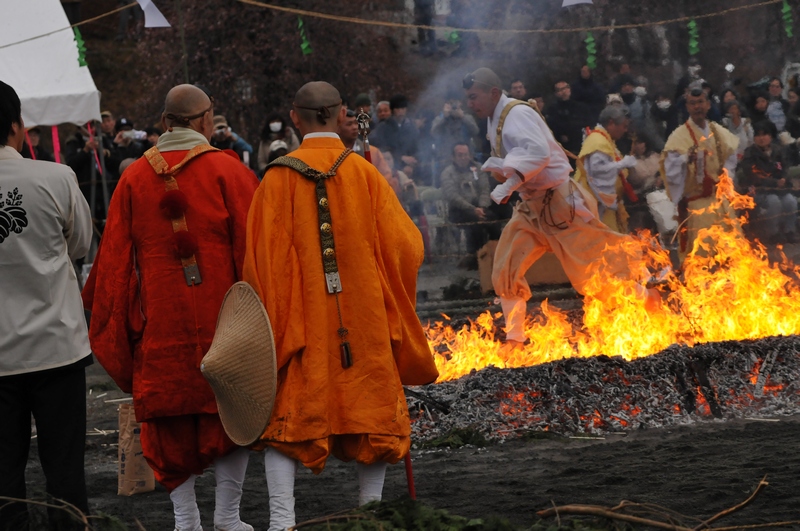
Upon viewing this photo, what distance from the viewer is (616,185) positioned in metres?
13.1

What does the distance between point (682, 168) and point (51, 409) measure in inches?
340

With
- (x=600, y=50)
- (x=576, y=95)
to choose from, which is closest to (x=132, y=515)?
(x=576, y=95)

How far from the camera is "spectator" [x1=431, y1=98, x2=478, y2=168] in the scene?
15.0 metres

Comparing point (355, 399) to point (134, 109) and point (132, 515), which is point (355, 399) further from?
point (134, 109)

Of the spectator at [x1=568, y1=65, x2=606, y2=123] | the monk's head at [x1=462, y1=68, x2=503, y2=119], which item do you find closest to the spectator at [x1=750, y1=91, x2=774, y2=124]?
the spectator at [x1=568, y1=65, x2=606, y2=123]

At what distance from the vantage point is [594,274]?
9156mm

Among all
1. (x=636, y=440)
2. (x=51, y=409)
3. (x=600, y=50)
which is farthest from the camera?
(x=600, y=50)

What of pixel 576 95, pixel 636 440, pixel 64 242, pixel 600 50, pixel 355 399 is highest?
pixel 600 50

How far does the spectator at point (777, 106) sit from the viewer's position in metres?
16.7

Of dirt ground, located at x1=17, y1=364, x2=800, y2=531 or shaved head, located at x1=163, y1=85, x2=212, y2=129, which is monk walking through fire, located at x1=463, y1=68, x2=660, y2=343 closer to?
dirt ground, located at x1=17, y1=364, x2=800, y2=531

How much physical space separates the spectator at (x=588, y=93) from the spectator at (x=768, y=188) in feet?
6.76

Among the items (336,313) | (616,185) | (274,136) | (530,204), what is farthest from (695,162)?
(336,313)

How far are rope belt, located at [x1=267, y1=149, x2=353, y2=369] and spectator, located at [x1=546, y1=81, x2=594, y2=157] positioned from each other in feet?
33.6

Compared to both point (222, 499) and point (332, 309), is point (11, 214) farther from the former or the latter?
point (222, 499)
